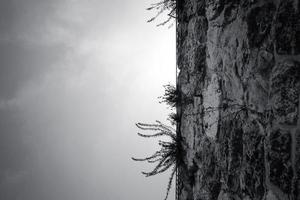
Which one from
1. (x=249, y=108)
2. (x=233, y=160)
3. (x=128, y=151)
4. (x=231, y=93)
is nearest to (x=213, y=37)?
(x=231, y=93)

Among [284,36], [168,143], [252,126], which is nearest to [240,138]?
[252,126]

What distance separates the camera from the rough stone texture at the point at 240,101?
1.35 m

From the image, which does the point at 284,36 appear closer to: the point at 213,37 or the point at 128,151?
the point at 213,37

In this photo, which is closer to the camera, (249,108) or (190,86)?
(249,108)

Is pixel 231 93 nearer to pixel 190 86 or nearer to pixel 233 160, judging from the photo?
pixel 233 160

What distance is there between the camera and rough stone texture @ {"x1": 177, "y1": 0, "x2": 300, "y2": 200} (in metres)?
1.35

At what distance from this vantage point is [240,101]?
1.84 meters

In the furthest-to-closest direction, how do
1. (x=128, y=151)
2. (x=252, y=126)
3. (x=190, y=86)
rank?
(x=128, y=151)
(x=190, y=86)
(x=252, y=126)

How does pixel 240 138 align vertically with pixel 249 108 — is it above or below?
below

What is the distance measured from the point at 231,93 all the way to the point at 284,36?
671 millimetres

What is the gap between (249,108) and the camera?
1.72 meters

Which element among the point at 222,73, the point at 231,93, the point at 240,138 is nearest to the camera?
the point at 240,138

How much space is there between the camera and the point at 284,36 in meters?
1.39

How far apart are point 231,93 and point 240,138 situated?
1.15 feet
